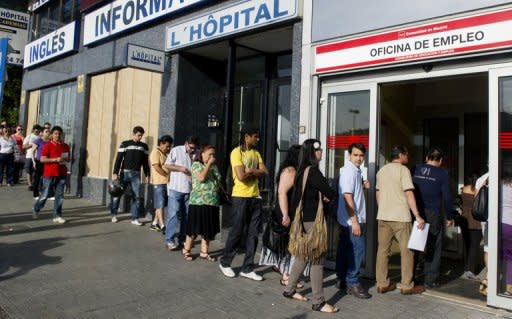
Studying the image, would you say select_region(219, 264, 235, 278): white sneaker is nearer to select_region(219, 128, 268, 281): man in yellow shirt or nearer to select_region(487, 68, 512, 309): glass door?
select_region(219, 128, 268, 281): man in yellow shirt

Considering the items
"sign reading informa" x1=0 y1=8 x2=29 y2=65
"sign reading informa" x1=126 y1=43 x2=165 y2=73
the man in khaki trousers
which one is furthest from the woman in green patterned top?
"sign reading informa" x1=0 y1=8 x2=29 y2=65

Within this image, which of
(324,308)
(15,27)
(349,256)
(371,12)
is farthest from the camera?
(15,27)

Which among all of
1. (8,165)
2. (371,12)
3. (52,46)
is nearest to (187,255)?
(371,12)

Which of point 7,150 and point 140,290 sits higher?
point 7,150

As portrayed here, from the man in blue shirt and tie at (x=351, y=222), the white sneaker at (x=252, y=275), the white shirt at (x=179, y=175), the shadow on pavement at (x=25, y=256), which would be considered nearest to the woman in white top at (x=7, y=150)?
the shadow on pavement at (x=25, y=256)

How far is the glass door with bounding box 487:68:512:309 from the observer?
4.41 metres

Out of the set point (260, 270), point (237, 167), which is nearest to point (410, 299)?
point (260, 270)

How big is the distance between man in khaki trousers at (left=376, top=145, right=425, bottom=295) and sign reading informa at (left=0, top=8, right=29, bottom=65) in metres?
13.1

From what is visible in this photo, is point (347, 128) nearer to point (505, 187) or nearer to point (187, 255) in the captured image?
point (505, 187)

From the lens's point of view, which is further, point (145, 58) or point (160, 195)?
point (145, 58)

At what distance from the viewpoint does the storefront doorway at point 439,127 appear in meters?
4.50

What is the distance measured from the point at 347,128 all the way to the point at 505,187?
6.79ft

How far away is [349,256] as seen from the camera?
480 cm

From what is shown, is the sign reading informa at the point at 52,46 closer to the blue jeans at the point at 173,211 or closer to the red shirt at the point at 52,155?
the red shirt at the point at 52,155
